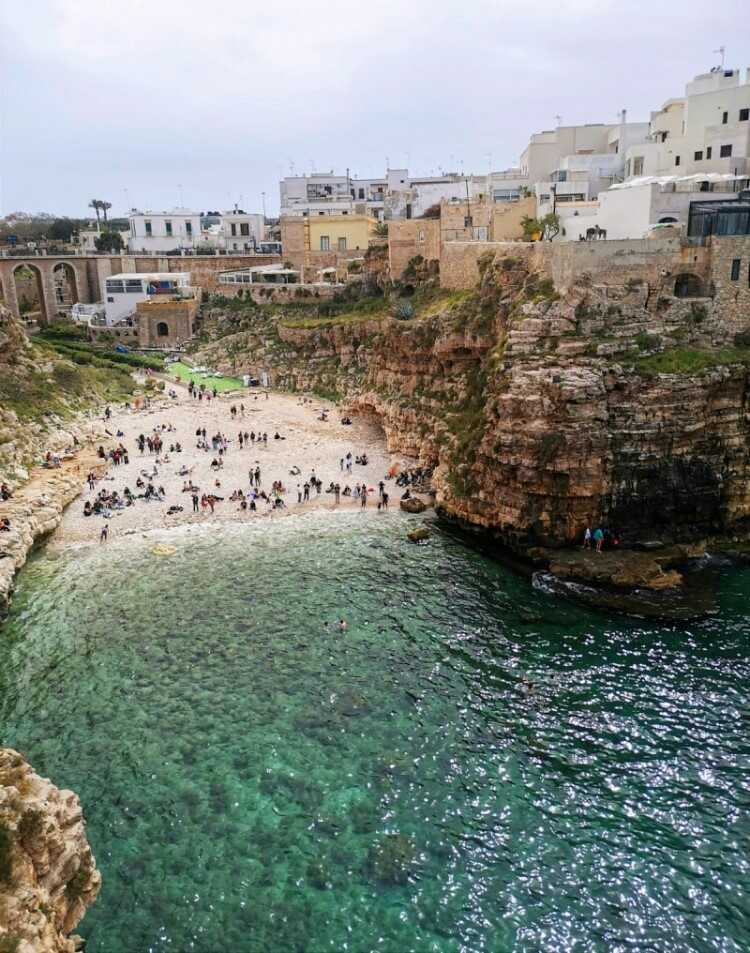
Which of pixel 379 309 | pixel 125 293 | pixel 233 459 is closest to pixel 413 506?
pixel 233 459

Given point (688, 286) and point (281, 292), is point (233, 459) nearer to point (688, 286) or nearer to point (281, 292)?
point (688, 286)

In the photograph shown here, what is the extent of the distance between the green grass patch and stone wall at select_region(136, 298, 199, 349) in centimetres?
819

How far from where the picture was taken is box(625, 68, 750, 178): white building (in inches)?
2113

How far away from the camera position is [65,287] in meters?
104

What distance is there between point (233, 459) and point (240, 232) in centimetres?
6463

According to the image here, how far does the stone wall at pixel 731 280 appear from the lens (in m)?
40.1

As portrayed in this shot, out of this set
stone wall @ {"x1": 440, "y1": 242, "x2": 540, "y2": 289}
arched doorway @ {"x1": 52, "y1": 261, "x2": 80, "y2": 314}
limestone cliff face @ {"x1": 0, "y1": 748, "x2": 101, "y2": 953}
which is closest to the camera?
limestone cliff face @ {"x1": 0, "y1": 748, "x2": 101, "y2": 953}

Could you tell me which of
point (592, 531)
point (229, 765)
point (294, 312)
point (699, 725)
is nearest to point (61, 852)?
point (229, 765)

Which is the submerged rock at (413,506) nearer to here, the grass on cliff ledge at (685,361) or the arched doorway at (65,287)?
the grass on cliff ledge at (685,361)

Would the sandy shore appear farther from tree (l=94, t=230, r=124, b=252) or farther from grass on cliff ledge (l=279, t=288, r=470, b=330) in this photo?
tree (l=94, t=230, r=124, b=252)

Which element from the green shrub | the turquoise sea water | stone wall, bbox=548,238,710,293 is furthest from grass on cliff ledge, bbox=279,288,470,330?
the green shrub

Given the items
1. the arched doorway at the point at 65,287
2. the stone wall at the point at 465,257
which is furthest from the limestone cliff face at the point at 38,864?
the arched doorway at the point at 65,287

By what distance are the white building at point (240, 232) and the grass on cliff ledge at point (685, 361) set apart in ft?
255

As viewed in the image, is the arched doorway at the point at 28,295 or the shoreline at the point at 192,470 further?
the arched doorway at the point at 28,295
